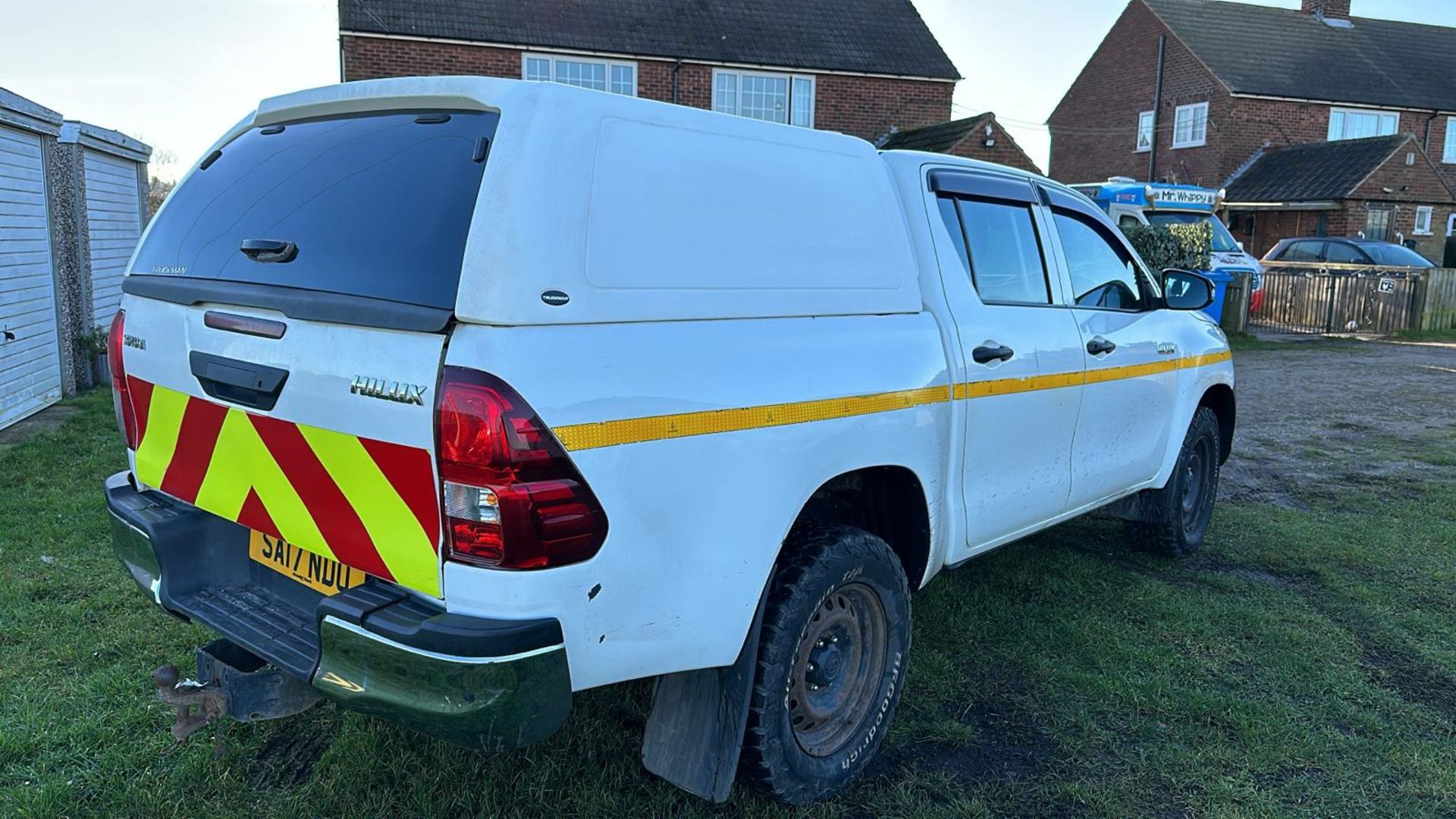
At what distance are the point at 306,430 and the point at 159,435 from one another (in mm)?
843

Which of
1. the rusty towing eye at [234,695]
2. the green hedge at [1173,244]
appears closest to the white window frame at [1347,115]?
the green hedge at [1173,244]

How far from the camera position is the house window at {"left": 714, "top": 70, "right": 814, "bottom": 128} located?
2055 centimetres

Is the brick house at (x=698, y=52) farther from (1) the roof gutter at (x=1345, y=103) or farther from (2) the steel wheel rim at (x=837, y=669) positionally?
(2) the steel wheel rim at (x=837, y=669)

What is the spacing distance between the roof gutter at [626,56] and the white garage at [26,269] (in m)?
9.62

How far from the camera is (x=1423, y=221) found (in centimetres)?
2789

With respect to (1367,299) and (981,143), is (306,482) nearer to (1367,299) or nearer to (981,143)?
(981,143)

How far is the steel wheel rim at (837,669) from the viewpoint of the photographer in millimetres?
3031

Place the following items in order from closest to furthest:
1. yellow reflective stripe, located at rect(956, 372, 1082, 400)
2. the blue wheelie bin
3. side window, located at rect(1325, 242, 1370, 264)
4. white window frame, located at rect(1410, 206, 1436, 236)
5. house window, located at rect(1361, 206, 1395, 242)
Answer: yellow reflective stripe, located at rect(956, 372, 1082, 400)
the blue wheelie bin
side window, located at rect(1325, 242, 1370, 264)
house window, located at rect(1361, 206, 1395, 242)
white window frame, located at rect(1410, 206, 1436, 236)

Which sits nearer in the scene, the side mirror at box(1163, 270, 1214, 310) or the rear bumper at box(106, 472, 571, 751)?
the rear bumper at box(106, 472, 571, 751)

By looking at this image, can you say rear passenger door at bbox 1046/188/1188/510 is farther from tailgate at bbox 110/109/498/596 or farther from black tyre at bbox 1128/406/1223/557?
tailgate at bbox 110/109/498/596

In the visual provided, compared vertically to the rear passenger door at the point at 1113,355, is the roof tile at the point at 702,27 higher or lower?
higher

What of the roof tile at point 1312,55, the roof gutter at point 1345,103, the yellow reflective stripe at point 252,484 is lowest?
the yellow reflective stripe at point 252,484

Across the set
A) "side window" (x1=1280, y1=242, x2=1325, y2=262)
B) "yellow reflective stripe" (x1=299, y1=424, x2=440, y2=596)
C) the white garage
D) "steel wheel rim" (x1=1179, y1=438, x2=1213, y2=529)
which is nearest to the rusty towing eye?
"yellow reflective stripe" (x1=299, y1=424, x2=440, y2=596)

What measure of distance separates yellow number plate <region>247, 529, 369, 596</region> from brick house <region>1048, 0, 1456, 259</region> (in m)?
29.4
